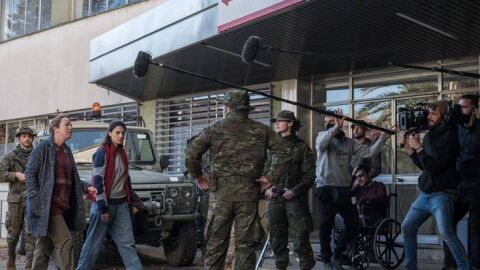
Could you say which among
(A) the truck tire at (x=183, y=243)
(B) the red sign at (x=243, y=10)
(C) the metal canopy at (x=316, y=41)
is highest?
(B) the red sign at (x=243, y=10)

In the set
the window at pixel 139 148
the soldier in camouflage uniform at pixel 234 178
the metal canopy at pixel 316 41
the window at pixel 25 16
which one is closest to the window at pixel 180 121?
the metal canopy at pixel 316 41

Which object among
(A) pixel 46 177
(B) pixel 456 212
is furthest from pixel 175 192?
(B) pixel 456 212

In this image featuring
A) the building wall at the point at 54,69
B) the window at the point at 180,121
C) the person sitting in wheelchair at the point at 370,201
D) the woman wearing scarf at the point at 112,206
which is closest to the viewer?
the woman wearing scarf at the point at 112,206

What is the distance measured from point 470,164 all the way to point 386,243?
199cm

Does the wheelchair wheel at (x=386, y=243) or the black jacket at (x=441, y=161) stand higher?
the black jacket at (x=441, y=161)

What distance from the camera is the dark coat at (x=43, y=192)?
6328mm

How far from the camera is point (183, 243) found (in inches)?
354

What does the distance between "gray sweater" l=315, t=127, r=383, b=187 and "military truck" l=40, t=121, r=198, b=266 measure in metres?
2.00

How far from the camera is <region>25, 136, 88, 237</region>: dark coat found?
Result: 6.33 m

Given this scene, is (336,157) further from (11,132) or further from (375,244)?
(11,132)

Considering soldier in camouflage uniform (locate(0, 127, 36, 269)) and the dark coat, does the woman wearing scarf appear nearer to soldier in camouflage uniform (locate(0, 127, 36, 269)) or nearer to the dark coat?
the dark coat

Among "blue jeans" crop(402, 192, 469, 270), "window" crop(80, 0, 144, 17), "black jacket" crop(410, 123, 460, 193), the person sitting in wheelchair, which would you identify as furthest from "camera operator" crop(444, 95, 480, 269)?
"window" crop(80, 0, 144, 17)

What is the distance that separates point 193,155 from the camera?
5930 millimetres

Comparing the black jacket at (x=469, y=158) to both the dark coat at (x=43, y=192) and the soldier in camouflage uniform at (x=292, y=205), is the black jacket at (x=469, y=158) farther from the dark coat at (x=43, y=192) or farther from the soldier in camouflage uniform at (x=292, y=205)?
the dark coat at (x=43, y=192)
